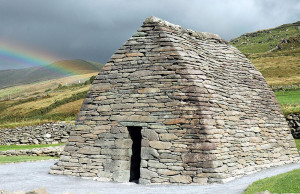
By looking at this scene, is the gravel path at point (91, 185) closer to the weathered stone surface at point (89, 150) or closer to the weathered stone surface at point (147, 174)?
the weathered stone surface at point (147, 174)

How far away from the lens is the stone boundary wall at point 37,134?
2462 cm

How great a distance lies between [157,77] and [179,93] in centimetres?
96

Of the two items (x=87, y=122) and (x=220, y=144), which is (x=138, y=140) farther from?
(x=220, y=144)

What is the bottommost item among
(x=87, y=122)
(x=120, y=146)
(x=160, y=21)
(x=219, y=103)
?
(x=120, y=146)

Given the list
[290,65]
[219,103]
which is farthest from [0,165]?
[290,65]

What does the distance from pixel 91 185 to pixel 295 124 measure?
1476 centimetres

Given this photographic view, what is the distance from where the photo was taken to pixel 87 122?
11383mm

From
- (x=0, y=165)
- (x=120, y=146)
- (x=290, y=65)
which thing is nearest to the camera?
(x=120, y=146)

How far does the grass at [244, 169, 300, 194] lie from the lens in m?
7.38

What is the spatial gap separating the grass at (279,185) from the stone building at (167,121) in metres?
1.36

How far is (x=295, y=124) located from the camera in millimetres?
20000

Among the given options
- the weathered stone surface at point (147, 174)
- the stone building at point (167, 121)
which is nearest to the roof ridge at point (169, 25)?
the stone building at point (167, 121)

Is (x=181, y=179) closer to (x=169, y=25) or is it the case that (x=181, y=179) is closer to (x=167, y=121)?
(x=167, y=121)

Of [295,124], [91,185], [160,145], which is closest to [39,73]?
[295,124]
